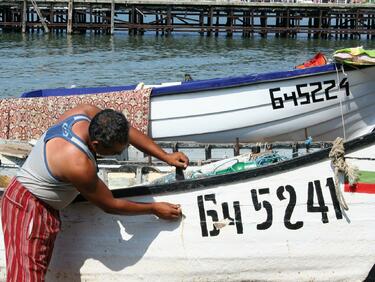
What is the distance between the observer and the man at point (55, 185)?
154 inches

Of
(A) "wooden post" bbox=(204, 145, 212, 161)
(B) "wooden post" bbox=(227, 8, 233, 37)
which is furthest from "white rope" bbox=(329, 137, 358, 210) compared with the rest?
(B) "wooden post" bbox=(227, 8, 233, 37)

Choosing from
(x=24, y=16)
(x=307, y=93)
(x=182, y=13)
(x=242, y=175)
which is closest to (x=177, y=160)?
(x=242, y=175)

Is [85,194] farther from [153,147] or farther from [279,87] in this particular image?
[279,87]

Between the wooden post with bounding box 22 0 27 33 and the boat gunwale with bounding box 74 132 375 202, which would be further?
the wooden post with bounding box 22 0 27 33

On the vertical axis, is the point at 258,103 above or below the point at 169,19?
below

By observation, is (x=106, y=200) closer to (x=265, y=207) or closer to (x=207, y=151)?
(x=265, y=207)

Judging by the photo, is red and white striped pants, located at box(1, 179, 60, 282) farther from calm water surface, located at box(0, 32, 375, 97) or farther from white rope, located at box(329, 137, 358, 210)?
calm water surface, located at box(0, 32, 375, 97)

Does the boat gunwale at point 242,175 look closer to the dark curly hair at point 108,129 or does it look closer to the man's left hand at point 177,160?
the man's left hand at point 177,160

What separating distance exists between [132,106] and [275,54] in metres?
25.5

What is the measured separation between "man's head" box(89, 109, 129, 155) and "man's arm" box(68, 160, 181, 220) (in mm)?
143

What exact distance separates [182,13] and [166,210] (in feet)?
129

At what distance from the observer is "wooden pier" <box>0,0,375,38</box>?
1604 inches

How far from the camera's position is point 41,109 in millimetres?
9336

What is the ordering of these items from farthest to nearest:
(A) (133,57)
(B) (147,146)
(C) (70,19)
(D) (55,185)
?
1. (C) (70,19)
2. (A) (133,57)
3. (B) (147,146)
4. (D) (55,185)
